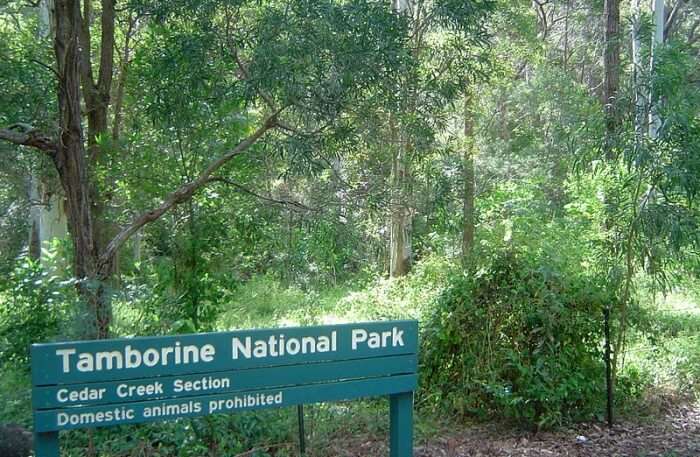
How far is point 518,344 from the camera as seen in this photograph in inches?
271

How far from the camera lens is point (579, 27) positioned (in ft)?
88.2

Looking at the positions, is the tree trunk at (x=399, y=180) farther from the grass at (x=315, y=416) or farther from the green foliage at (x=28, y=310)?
the green foliage at (x=28, y=310)

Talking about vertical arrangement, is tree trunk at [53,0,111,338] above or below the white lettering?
above

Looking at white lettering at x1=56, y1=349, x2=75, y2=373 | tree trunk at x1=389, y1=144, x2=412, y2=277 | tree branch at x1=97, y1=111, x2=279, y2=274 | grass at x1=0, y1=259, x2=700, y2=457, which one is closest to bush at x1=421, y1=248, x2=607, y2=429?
grass at x1=0, y1=259, x2=700, y2=457

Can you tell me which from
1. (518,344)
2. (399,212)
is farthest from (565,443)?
(399,212)

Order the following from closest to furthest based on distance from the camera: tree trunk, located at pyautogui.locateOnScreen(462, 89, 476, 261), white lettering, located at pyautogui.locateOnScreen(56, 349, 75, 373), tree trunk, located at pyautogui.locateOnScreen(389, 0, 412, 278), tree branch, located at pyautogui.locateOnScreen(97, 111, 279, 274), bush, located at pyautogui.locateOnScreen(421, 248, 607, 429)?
white lettering, located at pyautogui.locateOnScreen(56, 349, 75, 373) < bush, located at pyautogui.locateOnScreen(421, 248, 607, 429) < tree branch, located at pyautogui.locateOnScreen(97, 111, 279, 274) < tree trunk, located at pyautogui.locateOnScreen(389, 0, 412, 278) < tree trunk, located at pyautogui.locateOnScreen(462, 89, 476, 261)

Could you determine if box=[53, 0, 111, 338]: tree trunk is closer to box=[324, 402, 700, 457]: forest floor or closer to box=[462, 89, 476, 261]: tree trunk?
box=[324, 402, 700, 457]: forest floor

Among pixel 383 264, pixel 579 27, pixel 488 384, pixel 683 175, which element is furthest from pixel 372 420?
pixel 579 27

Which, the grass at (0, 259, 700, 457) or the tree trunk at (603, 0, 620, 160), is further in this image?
the tree trunk at (603, 0, 620, 160)

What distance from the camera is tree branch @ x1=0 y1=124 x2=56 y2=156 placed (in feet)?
22.0

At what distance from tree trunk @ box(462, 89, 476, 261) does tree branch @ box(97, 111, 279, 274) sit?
12.0 ft

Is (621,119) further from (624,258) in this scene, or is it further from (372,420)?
(372,420)

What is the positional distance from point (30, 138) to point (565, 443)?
228 inches

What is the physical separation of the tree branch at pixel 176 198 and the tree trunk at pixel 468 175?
3646 millimetres
